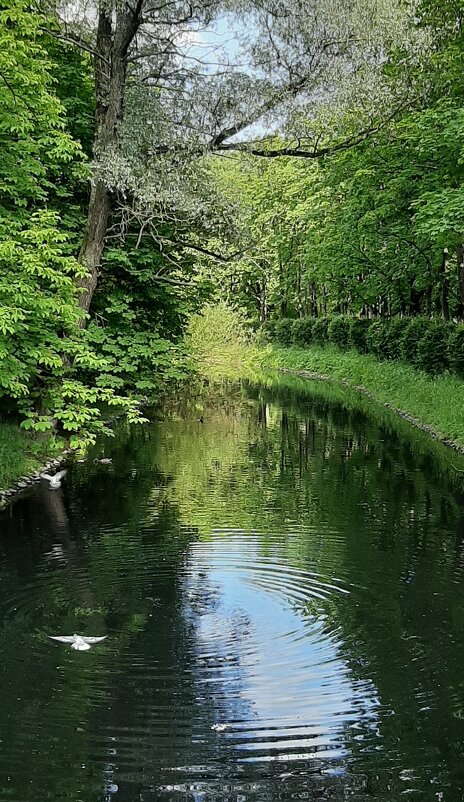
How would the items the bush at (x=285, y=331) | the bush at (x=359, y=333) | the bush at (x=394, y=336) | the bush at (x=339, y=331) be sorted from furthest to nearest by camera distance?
the bush at (x=285, y=331) < the bush at (x=339, y=331) < the bush at (x=359, y=333) < the bush at (x=394, y=336)

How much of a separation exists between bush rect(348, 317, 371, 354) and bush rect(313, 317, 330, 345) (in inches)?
174

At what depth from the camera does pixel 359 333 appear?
34.2 meters

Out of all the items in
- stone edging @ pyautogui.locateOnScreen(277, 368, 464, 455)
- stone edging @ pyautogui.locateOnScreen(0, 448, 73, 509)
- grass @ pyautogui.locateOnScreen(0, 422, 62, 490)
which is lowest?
stone edging @ pyautogui.locateOnScreen(277, 368, 464, 455)

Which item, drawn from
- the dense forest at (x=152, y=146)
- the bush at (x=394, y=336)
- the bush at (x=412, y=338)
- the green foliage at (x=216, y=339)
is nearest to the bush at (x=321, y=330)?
the green foliage at (x=216, y=339)

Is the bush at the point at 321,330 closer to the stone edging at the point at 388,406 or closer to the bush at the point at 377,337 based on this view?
the stone edging at the point at 388,406

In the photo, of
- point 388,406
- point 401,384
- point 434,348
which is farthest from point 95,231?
point 401,384

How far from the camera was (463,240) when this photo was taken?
1608cm

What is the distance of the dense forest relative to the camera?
40.3 ft

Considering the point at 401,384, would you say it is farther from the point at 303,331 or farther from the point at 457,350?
the point at 303,331

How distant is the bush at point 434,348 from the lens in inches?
853

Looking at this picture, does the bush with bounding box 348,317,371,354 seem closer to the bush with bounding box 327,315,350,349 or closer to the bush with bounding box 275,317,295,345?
the bush with bounding box 327,315,350,349

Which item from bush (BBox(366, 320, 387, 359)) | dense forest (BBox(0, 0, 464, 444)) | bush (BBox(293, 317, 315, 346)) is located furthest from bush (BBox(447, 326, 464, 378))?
bush (BBox(293, 317, 315, 346))

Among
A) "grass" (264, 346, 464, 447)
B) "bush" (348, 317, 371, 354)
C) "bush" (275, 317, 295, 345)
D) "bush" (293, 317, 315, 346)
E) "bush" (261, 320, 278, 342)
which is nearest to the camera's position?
"grass" (264, 346, 464, 447)

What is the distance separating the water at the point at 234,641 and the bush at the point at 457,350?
267 inches
